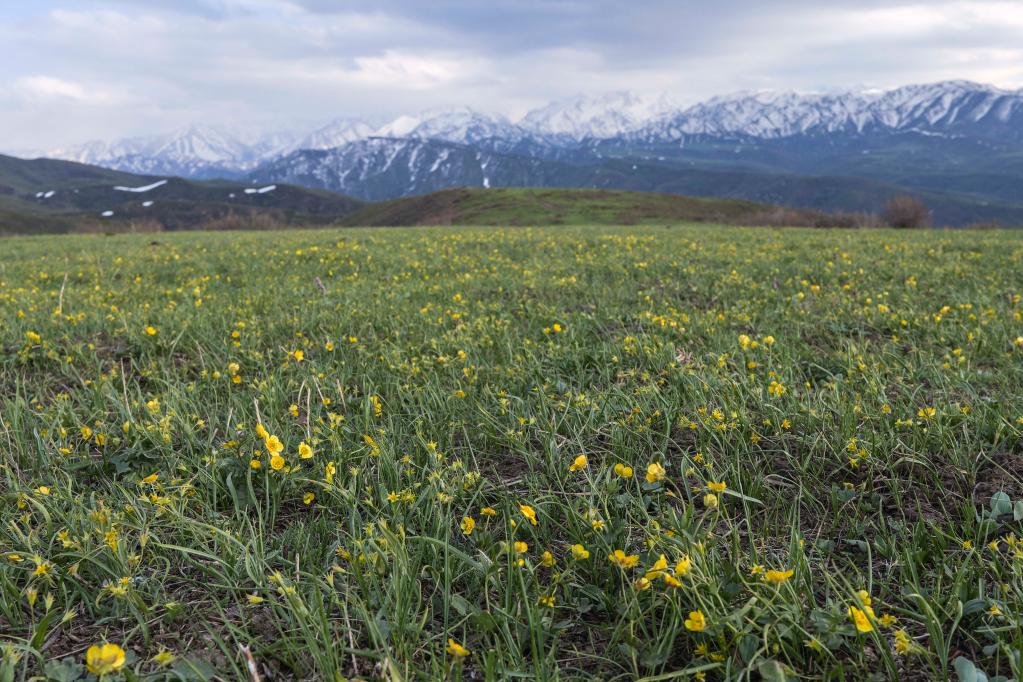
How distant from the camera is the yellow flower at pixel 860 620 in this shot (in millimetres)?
1881

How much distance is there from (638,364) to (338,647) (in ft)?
11.7

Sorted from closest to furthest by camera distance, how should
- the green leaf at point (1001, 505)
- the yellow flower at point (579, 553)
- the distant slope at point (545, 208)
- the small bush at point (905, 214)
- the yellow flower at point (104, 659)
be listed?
1. the yellow flower at point (104, 659)
2. the yellow flower at point (579, 553)
3. the green leaf at point (1001, 505)
4. the small bush at point (905, 214)
5. the distant slope at point (545, 208)

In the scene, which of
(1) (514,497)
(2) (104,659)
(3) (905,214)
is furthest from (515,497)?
(3) (905,214)

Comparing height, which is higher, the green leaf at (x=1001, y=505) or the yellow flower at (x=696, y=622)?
the yellow flower at (x=696, y=622)

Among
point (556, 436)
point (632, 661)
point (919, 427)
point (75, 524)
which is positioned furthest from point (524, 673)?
point (919, 427)

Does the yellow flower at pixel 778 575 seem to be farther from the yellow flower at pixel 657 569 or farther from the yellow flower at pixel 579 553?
the yellow flower at pixel 579 553

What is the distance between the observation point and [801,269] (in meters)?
9.85

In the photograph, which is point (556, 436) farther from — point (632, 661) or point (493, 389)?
point (632, 661)

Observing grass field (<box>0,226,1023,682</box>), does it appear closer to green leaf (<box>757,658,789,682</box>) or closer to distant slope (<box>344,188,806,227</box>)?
green leaf (<box>757,658,789,682</box>)

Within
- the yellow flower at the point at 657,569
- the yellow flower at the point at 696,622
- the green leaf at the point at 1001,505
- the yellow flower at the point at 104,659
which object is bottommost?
the green leaf at the point at 1001,505

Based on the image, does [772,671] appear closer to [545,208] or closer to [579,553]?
[579,553]

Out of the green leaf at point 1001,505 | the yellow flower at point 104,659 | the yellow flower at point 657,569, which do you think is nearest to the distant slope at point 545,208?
the green leaf at point 1001,505

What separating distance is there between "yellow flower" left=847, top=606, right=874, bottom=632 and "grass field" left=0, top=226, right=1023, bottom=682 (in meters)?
0.02

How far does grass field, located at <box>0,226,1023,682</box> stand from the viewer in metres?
2.12
